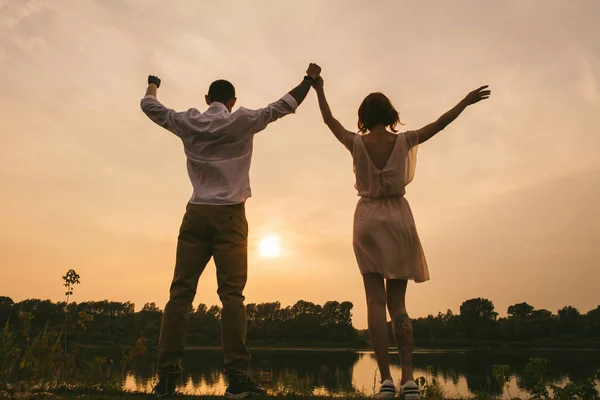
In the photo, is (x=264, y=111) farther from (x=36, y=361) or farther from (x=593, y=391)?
(x=593, y=391)

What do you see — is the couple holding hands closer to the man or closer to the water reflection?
the man

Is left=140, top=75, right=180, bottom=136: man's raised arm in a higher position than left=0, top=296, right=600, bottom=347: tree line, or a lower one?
lower

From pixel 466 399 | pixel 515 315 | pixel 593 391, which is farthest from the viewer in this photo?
pixel 515 315

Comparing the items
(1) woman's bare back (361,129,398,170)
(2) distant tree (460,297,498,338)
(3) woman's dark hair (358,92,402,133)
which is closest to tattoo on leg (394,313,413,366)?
(1) woman's bare back (361,129,398,170)

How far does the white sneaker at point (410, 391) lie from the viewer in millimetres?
3736

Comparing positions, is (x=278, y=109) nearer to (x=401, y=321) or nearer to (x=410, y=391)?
(x=401, y=321)

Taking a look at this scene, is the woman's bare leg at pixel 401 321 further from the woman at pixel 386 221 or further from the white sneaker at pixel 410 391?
the white sneaker at pixel 410 391

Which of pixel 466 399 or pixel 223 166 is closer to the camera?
pixel 223 166

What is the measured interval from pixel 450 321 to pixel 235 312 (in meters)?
121

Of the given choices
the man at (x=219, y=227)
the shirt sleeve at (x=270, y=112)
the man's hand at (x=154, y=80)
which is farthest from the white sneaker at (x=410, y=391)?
the man's hand at (x=154, y=80)

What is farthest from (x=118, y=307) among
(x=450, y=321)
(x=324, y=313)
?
(x=450, y=321)

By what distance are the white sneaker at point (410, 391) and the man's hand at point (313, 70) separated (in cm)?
283

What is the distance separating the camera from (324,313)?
120m

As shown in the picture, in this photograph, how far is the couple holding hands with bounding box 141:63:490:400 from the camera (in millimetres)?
4023
